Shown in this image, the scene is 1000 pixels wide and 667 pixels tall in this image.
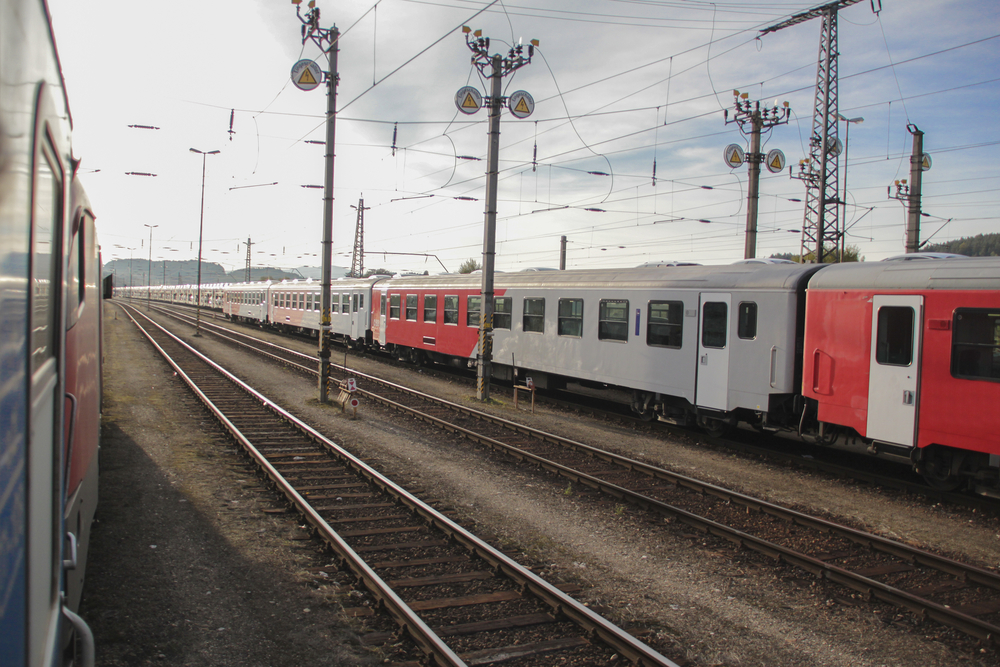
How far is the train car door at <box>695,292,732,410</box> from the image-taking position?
11.5m

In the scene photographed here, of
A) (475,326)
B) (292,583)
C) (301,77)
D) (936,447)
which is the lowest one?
(292,583)

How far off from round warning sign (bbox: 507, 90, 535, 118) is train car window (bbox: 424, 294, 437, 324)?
22.5 ft

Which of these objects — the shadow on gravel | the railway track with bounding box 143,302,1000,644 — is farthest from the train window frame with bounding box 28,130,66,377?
the railway track with bounding box 143,302,1000,644

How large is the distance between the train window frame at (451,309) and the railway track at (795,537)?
27.3 ft

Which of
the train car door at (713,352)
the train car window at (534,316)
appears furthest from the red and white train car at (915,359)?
the train car window at (534,316)

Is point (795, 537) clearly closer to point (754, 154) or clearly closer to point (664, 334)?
point (664, 334)

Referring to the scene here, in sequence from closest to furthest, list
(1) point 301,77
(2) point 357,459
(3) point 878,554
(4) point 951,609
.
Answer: (4) point 951,609
(3) point 878,554
(2) point 357,459
(1) point 301,77

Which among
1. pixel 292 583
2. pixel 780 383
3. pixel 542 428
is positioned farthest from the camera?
pixel 542 428

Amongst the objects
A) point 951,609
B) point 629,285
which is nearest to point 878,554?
point 951,609

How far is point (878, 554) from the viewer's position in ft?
22.5

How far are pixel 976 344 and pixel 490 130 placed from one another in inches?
442

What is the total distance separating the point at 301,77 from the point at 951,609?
14180 millimetres

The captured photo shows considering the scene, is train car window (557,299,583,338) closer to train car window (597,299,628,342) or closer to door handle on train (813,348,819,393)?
train car window (597,299,628,342)

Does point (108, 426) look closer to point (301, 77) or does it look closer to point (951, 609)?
point (301, 77)
